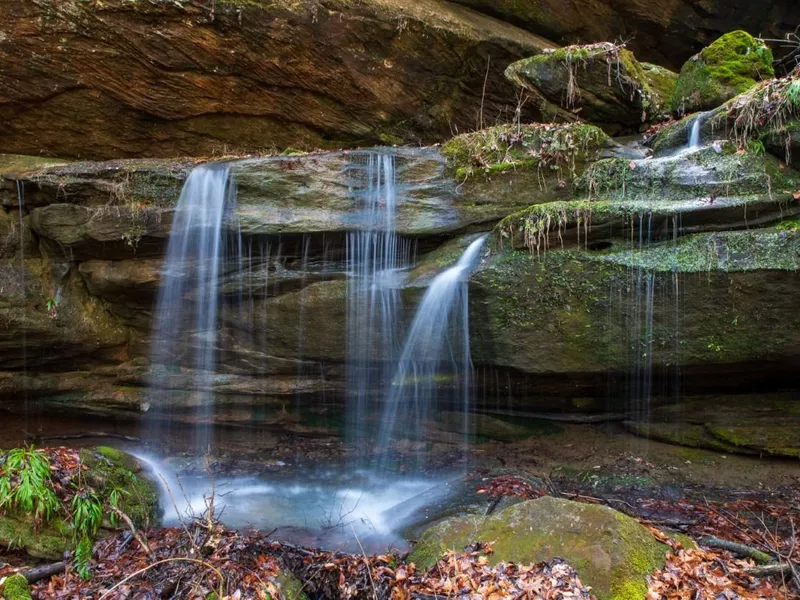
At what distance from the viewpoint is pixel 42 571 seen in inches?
182

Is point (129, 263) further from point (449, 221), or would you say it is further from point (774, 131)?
point (774, 131)

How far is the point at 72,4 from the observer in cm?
815

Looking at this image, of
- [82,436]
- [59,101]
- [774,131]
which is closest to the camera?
[774,131]

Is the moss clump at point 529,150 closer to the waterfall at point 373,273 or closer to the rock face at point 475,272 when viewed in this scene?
the rock face at point 475,272

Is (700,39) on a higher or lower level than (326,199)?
higher

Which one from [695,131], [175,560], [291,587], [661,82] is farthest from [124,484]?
[661,82]

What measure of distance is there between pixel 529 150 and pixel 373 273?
2.71 meters

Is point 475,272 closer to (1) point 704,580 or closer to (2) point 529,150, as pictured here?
(2) point 529,150

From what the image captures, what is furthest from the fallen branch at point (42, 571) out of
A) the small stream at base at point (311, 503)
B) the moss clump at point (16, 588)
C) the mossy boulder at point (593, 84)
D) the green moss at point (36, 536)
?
the mossy boulder at point (593, 84)

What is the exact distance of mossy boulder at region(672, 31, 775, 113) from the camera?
8.41 metres

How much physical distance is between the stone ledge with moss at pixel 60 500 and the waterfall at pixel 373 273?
3050 mm

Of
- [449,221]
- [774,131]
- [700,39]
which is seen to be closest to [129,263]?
[449,221]

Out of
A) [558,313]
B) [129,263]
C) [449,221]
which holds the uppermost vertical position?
[449,221]

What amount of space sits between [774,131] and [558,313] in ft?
10.4
